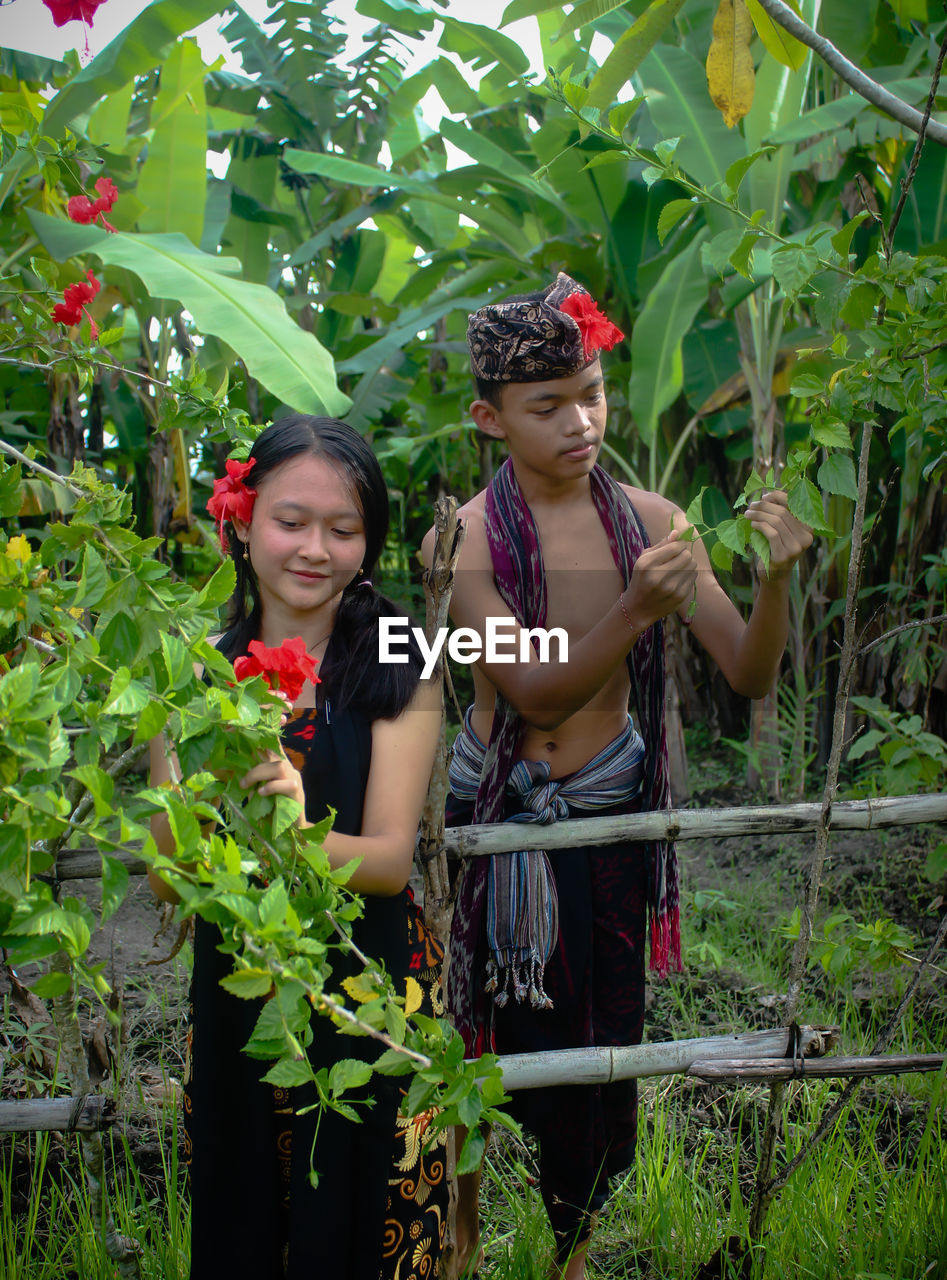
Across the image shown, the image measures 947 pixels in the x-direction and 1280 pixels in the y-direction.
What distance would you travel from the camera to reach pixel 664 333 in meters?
3.20

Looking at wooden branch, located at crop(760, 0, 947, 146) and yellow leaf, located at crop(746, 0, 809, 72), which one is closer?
wooden branch, located at crop(760, 0, 947, 146)

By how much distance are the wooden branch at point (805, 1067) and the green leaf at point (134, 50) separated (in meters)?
2.71

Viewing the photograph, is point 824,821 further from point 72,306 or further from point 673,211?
point 72,306

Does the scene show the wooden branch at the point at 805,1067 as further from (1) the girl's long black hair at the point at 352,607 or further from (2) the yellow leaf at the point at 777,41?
(2) the yellow leaf at the point at 777,41

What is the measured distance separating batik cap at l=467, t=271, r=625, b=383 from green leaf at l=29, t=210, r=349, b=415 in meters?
0.80

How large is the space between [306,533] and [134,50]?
6.77ft

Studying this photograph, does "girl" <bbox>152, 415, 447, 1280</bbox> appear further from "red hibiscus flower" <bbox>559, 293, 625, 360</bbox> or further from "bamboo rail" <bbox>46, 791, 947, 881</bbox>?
"red hibiscus flower" <bbox>559, 293, 625, 360</bbox>

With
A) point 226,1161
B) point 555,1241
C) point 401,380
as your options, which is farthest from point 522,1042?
point 401,380

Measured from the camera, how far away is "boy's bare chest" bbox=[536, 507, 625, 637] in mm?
1702

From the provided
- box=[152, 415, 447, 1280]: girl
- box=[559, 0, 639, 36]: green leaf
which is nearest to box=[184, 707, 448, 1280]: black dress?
box=[152, 415, 447, 1280]: girl

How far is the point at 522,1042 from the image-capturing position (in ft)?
5.39

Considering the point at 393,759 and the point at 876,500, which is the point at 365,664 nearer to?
the point at 393,759

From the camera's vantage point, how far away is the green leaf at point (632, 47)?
1.39 m

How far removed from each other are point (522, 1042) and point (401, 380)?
268 centimetres
